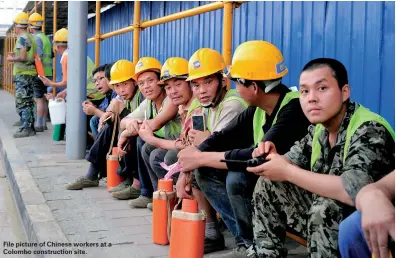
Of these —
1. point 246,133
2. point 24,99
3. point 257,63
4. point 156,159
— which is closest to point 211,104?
point 246,133

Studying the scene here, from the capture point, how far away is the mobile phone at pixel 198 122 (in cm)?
397

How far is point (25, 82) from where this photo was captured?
9539mm

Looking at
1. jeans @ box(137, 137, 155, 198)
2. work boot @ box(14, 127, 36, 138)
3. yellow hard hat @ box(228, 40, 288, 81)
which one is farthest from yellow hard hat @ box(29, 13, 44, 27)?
yellow hard hat @ box(228, 40, 288, 81)

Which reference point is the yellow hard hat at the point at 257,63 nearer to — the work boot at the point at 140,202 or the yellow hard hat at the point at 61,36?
the work boot at the point at 140,202

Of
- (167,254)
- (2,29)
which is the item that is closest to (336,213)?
(167,254)

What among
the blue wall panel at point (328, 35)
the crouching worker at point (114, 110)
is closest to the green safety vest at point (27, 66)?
the blue wall panel at point (328, 35)

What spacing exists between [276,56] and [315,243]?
4.50 ft

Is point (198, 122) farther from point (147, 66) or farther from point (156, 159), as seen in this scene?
point (147, 66)

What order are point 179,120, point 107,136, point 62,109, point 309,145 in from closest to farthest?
point 309,145
point 179,120
point 107,136
point 62,109

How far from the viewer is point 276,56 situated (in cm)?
337

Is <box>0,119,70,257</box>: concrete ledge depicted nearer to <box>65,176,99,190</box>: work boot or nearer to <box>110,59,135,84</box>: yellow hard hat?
<box>65,176,99,190</box>: work boot

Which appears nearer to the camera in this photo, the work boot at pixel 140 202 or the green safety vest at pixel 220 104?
the green safety vest at pixel 220 104

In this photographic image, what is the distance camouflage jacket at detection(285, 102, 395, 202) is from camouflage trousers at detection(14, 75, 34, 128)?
7.58m

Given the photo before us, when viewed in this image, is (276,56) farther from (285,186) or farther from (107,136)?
(107,136)
